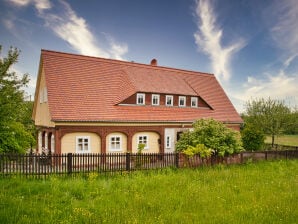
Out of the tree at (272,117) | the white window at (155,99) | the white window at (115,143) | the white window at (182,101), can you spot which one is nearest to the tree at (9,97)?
the white window at (115,143)

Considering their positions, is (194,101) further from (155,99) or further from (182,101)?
(155,99)

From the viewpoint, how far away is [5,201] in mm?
9391

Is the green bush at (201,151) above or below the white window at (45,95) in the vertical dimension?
below

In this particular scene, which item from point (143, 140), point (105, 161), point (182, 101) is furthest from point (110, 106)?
point (182, 101)

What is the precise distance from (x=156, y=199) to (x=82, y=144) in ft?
35.7

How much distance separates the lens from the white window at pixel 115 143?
2081cm

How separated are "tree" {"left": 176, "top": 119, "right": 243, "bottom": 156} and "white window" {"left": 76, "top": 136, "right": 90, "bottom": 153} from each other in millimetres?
6871

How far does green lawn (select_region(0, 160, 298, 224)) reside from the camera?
27.4ft

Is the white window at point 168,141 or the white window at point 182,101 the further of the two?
the white window at point 182,101

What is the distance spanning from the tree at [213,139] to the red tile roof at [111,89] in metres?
3.93

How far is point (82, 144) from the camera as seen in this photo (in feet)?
64.5

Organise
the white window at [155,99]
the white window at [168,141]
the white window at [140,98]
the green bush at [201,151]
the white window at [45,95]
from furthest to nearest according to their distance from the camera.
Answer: the white window at [155,99], the white window at [168,141], the white window at [140,98], the white window at [45,95], the green bush at [201,151]

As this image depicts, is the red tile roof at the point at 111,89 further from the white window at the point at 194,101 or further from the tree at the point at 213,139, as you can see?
the tree at the point at 213,139

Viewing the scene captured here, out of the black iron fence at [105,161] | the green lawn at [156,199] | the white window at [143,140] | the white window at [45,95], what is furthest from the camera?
the white window at [143,140]
